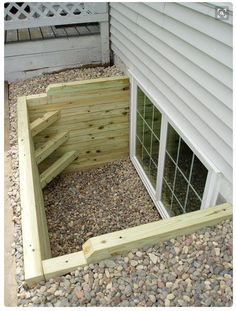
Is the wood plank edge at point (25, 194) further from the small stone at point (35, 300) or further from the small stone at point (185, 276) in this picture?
the small stone at point (185, 276)

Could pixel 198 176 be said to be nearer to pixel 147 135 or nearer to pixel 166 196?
pixel 166 196

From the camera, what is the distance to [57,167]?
3.74 m

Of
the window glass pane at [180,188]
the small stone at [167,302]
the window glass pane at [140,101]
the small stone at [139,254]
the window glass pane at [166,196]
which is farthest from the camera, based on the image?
the window glass pane at [140,101]

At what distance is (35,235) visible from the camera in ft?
6.07

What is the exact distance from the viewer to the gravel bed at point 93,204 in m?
3.23

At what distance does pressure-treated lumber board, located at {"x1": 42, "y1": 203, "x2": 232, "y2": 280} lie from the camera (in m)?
1.71

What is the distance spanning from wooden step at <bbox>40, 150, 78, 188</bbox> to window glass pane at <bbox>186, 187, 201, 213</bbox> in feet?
5.67

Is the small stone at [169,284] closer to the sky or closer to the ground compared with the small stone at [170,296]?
closer to the sky

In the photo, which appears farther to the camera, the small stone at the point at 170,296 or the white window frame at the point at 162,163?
the white window frame at the point at 162,163

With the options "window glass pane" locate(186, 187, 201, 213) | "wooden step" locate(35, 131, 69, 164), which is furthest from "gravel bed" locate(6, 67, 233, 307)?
"wooden step" locate(35, 131, 69, 164)

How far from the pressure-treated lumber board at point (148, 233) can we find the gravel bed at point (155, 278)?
0.15ft

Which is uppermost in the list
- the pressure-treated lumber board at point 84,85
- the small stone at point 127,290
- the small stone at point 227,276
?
the pressure-treated lumber board at point 84,85

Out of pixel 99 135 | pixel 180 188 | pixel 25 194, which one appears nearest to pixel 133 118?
pixel 99 135

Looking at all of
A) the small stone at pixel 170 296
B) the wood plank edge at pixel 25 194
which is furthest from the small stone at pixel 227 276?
the wood plank edge at pixel 25 194
